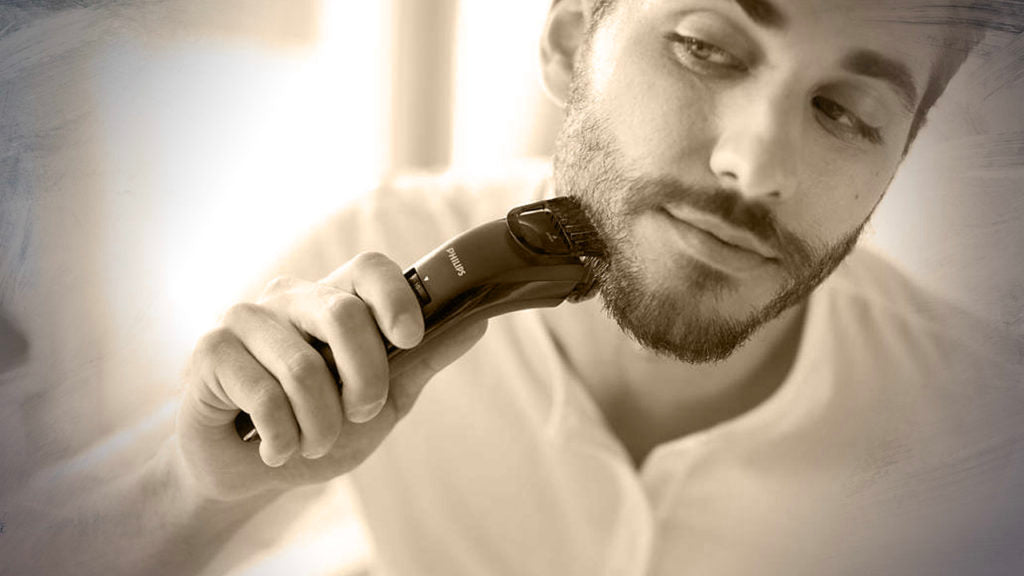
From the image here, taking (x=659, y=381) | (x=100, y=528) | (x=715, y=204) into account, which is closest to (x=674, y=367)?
(x=659, y=381)

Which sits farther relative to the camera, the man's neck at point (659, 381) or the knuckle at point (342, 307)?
the man's neck at point (659, 381)

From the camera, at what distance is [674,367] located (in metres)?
0.53

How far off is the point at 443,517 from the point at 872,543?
29 centimetres

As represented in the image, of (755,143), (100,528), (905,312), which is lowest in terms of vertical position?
(100,528)

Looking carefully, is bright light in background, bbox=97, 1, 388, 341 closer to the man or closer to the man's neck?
the man

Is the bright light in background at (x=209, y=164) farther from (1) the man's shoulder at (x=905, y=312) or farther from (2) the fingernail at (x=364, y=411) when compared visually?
(1) the man's shoulder at (x=905, y=312)

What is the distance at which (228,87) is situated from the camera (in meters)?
0.49

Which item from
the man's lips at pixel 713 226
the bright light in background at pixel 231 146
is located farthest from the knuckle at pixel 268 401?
the man's lips at pixel 713 226

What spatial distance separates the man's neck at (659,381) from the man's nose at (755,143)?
117 millimetres

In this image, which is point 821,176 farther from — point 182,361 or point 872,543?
point 182,361

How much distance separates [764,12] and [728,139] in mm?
66

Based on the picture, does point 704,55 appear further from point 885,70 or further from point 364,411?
point 364,411

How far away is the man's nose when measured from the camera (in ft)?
1.45

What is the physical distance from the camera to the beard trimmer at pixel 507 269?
420 mm
